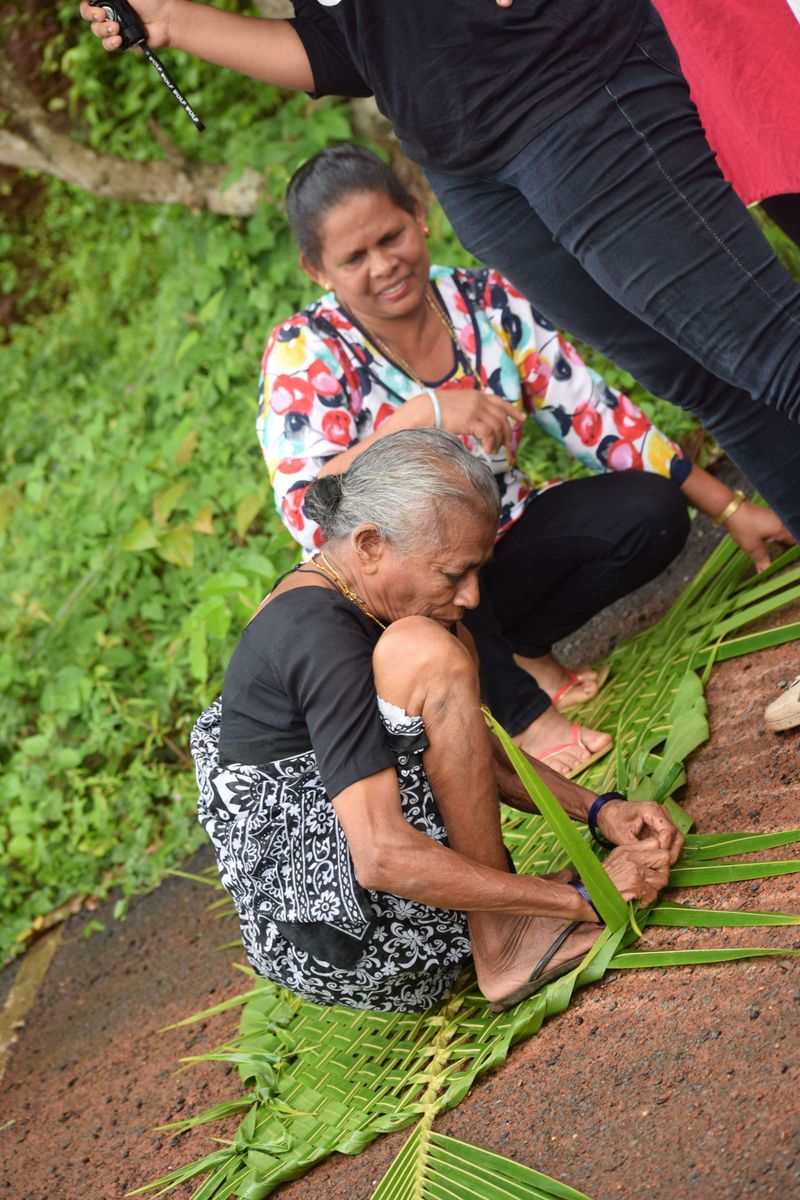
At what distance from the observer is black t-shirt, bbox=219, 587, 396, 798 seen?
6.28ft

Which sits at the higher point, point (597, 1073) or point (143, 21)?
point (143, 21)

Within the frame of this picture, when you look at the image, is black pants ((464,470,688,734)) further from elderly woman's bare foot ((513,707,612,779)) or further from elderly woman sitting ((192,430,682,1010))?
elderly woman sitting ((192,430,682,1010))

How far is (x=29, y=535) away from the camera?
568 centimetres

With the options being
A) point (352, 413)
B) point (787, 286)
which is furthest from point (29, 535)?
point (787, 286)

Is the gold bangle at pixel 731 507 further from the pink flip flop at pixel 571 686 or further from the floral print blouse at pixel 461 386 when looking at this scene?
the pink flip flop at pixel 571 686

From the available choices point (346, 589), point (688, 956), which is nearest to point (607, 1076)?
point (688, 956)

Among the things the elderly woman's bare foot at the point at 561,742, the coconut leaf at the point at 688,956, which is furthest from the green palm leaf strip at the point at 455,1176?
the elderly woman's bare foot at the point at 561,742

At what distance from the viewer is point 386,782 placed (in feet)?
6.26

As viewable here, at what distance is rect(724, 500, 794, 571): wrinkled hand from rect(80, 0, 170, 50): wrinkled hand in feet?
5.14

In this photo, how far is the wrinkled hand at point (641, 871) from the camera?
2086mm

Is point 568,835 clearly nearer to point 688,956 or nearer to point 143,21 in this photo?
point 688,956

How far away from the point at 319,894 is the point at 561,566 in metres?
1.26

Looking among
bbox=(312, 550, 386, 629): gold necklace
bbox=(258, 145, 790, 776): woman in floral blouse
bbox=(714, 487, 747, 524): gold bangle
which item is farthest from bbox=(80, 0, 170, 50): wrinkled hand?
bbox=(714, 487, 747, 524): gold bangle

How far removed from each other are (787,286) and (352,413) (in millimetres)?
1246
